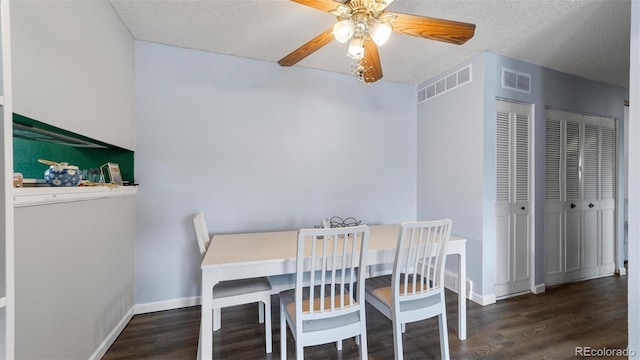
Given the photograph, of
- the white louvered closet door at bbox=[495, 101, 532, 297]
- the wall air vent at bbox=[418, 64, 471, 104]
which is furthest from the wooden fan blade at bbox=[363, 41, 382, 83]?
the white louvered closet door at bbox=[495, 101, 532, 297]

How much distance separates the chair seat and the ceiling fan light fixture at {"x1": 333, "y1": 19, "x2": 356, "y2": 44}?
1687 millimetres

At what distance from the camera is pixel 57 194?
1240 mm

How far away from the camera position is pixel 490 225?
8.35ft

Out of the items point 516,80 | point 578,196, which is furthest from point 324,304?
point 578,196

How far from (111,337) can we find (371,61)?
9.06 ft

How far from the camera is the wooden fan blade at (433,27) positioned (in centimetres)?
143

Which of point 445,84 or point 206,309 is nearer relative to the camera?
point 206,309

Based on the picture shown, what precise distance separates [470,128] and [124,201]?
3319 mm

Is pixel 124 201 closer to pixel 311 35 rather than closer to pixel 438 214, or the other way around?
pixel 311 35

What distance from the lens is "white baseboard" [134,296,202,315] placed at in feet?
7.61

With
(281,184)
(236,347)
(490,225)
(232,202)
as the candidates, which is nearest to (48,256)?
(236,347)

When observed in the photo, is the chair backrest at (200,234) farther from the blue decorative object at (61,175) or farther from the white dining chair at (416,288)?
the white dining chair at (416,288)

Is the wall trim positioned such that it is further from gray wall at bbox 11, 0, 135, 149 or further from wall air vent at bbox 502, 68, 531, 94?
gray wall at bbox 11, 0, 135, 149

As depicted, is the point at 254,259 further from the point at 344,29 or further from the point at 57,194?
the point at 344,29
